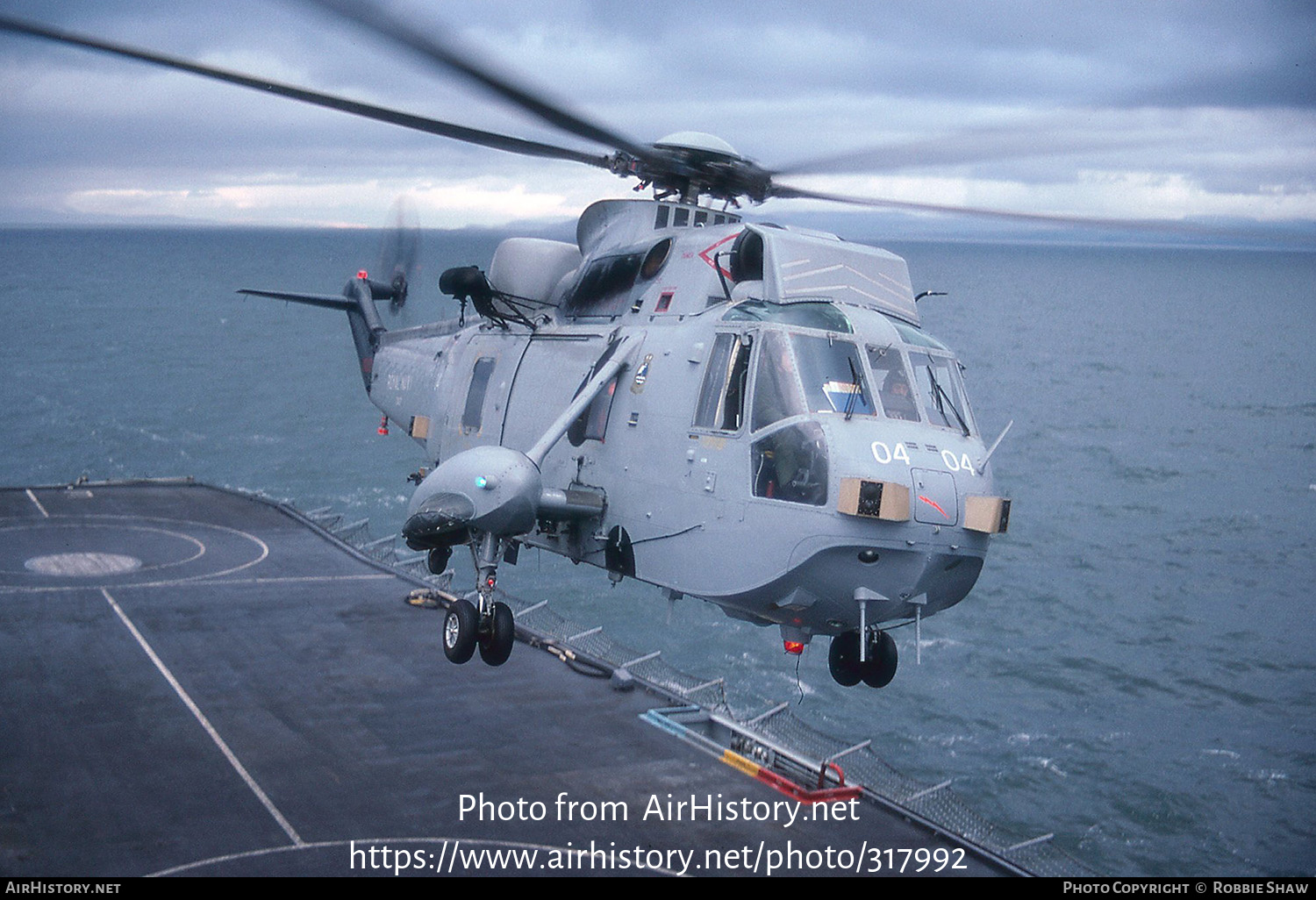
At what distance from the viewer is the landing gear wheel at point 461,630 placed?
13148 mm

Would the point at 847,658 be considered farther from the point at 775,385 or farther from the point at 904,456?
the point at 775,385

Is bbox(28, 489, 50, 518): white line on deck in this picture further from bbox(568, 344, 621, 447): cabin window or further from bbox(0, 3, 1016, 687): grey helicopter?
bbox(568, 344, 621, 447): cabin window

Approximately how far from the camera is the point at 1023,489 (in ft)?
188

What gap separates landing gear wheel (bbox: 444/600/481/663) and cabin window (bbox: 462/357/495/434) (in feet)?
12.9

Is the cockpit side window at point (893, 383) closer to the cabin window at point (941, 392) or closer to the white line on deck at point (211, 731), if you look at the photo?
the cabin window at point (941, 392)

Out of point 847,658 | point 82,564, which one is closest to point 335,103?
point 847,658

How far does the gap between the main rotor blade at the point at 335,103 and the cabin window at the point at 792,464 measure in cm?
394

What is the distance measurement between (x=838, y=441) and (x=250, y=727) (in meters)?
13.8

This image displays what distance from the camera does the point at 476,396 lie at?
1681 centimetres

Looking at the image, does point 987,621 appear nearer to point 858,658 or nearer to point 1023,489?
point 1023,489

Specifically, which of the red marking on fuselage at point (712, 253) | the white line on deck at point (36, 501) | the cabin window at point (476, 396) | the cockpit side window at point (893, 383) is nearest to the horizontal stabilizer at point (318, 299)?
the cabin window at point (476, 396)

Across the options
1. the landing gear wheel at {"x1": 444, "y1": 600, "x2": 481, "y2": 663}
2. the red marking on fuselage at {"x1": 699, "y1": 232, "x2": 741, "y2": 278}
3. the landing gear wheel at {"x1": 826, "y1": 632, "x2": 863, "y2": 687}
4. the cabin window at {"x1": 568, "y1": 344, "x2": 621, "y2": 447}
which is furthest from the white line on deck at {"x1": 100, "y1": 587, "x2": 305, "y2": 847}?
the red marking on fuselage at {"x1": 699, "y1": 232, "x2": 741, "y2": 278}

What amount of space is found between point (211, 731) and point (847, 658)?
12.7 meters

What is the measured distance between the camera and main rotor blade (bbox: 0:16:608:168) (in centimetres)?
840
